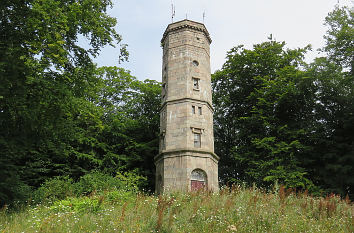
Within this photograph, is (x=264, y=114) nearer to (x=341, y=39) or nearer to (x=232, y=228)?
(x=341, y=39)

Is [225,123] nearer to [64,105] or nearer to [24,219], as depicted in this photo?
[64,105]

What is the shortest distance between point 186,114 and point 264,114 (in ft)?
31.8

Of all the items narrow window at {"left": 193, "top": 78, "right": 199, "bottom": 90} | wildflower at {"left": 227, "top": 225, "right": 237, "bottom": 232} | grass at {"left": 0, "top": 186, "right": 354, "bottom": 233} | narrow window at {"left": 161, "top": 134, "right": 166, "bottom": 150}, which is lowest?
wildflower at {"left": 227, "top": 225, "right": 237, "bottom": 232}

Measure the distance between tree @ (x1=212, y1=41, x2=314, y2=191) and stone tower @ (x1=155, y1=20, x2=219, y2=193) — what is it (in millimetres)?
5567

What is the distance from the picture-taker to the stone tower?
2058 centimetres

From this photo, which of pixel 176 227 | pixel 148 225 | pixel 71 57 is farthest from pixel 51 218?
pixel 71 57

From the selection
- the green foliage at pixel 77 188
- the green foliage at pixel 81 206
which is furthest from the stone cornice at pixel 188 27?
the green foliage at pixel 81 206

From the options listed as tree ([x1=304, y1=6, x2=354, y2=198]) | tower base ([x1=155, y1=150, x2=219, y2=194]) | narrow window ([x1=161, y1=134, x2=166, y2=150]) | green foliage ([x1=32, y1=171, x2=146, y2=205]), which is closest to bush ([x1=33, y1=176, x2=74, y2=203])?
green foliage ([x1=32, y1=171, x2=146, y2=205])

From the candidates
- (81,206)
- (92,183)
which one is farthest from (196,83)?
(81,206)

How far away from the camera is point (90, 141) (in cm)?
2652

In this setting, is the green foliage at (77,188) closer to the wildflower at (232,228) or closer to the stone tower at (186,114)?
the stone tower at (186,114)

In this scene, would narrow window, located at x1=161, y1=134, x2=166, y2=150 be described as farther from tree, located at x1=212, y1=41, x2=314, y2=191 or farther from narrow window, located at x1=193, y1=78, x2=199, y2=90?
tree, located at x1=212, y1=41, x2=314, y2=191

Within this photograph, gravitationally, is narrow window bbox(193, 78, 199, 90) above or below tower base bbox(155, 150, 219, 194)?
above

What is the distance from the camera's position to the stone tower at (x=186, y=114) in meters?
20.6
